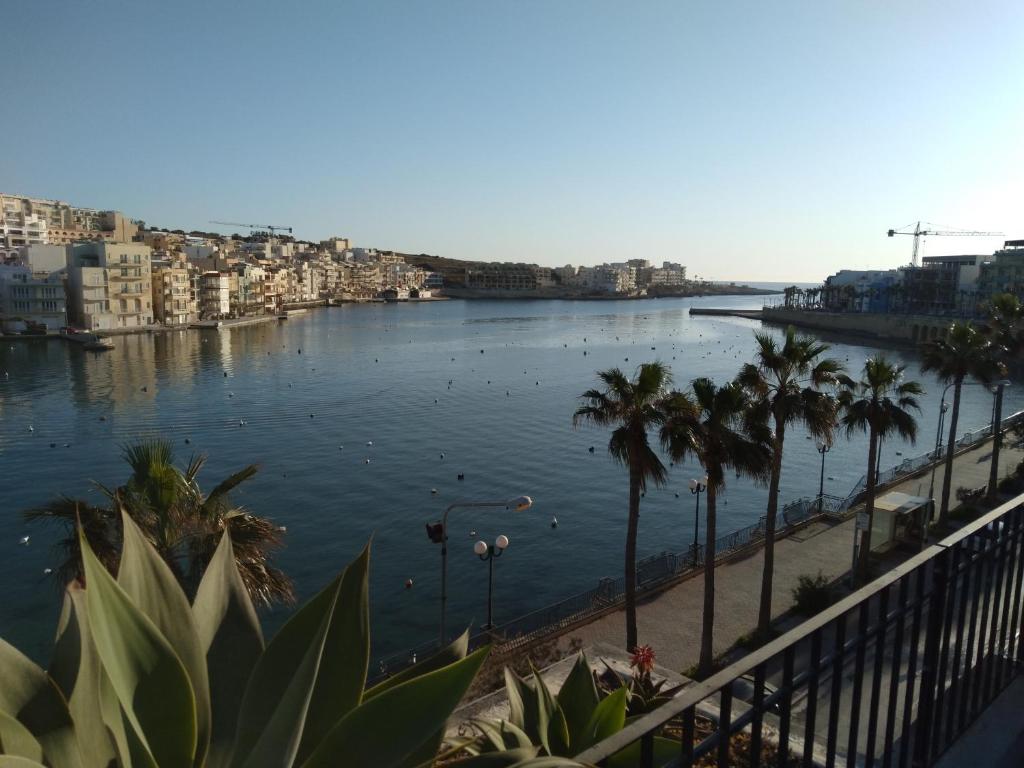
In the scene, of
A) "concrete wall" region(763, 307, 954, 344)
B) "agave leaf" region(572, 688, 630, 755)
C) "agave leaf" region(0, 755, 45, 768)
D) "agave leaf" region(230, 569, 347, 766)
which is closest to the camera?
"agave leaf" region(0, 755, 45, 768)

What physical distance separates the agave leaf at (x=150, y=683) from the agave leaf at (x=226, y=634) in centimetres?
38

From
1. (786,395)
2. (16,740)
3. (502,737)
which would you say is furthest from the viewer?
(786,395)

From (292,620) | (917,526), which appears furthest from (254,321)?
(292,620)

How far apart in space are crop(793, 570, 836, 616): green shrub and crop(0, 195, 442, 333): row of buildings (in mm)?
82774

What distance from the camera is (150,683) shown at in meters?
2.41

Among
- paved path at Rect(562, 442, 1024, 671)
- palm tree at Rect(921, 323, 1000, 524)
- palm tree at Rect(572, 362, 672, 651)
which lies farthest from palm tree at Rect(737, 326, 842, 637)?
palm tree at Rect(921, 323, 1000, 524)

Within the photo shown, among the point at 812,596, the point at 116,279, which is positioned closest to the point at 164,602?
the point at 812,596

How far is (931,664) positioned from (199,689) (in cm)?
307

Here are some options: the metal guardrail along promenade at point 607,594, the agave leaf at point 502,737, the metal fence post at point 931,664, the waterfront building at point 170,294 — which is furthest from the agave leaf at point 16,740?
the waterfront building at point 170,294

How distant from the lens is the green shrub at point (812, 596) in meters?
17.9

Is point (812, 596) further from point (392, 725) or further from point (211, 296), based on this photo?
point (211, 296)

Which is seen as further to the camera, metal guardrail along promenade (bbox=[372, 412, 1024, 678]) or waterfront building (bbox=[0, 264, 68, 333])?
waterfront building (bbox=[0, 264, 68, 333])

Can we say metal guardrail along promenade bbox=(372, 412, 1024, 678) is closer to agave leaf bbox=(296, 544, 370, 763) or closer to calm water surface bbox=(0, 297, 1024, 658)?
calm water surface bbox=(0, 297, 1024, 658)

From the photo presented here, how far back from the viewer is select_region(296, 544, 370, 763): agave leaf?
276cm
